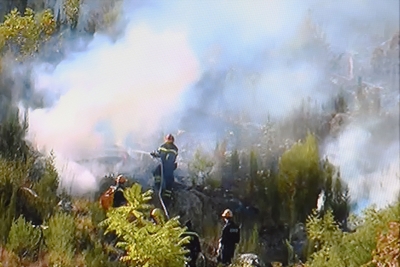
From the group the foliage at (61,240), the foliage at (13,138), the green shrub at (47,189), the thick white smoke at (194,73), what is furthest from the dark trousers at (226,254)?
the foliage at (13,138)

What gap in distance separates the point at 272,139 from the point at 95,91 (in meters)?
Result: 1.31

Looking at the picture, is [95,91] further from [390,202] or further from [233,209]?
[390,202]

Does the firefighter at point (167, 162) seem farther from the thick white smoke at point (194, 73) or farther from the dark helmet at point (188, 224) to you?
the dark helmet at point (188, 224)

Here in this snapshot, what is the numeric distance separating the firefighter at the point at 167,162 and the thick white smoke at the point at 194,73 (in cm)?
9

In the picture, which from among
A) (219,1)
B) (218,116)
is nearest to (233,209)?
(218,116)

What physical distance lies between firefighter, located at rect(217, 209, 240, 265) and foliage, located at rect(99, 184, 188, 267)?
337 millimetres

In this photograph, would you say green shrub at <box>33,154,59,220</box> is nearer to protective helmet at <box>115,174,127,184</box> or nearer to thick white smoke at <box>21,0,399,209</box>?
thick white smoke at <box>21,0,399,209</box>

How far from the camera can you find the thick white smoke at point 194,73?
4.28 m

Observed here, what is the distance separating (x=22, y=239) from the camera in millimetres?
3645

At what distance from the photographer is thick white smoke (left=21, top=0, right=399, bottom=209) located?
14.0 ft

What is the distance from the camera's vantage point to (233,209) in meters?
4.23

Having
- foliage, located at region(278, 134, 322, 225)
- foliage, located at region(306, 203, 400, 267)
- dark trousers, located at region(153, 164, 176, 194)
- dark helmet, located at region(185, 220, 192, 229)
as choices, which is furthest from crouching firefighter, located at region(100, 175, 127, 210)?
foliage, located at region(306, 203, 400, 267)

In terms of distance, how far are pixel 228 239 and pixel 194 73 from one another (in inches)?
49.5

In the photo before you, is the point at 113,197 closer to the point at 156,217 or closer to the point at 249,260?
the point at 156,217
